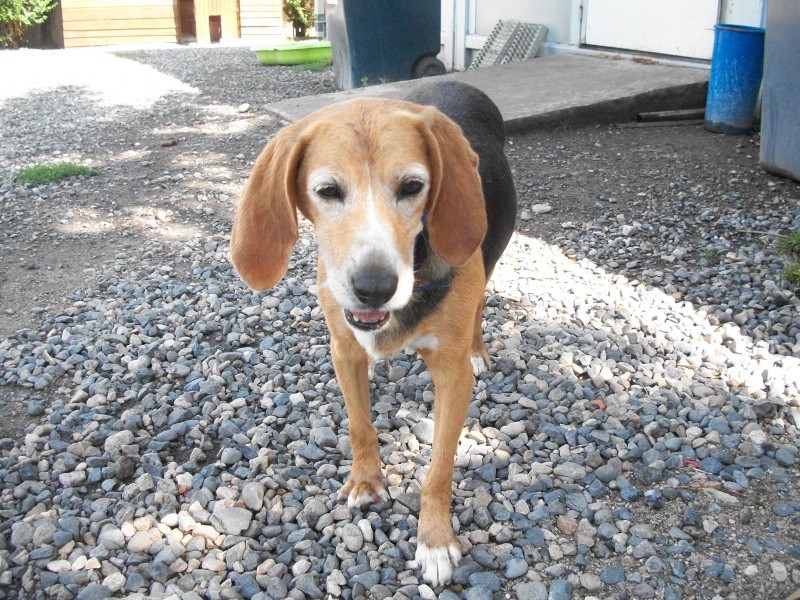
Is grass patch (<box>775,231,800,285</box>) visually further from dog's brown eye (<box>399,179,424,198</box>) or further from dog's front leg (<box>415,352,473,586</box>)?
dog's brown eye (<box>399,179,424,198</box>)

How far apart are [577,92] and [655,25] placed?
5.15 ft

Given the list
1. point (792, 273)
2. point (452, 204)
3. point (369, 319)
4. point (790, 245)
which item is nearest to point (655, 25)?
point (790, 245)

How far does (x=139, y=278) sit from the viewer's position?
491 cm

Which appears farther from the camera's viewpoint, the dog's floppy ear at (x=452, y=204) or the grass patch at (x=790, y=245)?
the grass patch at (x=790, y=245)

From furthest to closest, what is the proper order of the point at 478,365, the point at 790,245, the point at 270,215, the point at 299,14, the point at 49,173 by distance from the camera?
the point at 299,14
the point at 49,173
the point at 790,245
the point at 478,365
the point at 270,215

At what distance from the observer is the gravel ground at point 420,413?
8.55ft

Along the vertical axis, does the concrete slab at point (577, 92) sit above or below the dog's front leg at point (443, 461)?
above

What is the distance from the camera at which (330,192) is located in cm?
234

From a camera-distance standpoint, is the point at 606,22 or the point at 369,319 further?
the point at 606,22

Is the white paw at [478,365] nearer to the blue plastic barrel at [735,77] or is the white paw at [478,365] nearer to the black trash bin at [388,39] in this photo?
the blue plastic barrel at [735,77]

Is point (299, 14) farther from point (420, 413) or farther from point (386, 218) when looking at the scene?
point (386, 218)

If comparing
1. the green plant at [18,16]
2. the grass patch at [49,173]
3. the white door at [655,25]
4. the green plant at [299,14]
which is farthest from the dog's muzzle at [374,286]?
the green plant at [299,14]

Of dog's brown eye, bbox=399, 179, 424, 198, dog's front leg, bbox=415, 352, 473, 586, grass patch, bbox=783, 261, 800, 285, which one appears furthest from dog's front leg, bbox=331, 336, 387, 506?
grass patch, bbox=783, 261, 800, 285

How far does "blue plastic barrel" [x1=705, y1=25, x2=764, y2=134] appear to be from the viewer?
6.36 m
